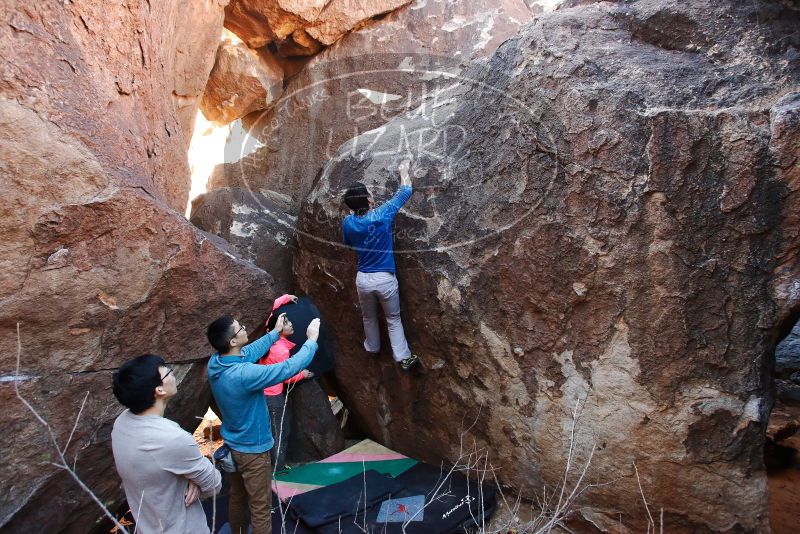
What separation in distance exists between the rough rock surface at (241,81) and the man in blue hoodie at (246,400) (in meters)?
4.30

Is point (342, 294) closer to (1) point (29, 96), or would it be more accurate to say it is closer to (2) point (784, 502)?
(1) point (29, 96)

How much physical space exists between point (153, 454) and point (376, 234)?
1.70 metres

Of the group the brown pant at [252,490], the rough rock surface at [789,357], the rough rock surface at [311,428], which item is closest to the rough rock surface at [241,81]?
the rough rock surface at [311,428]

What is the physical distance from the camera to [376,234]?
3.24 metres

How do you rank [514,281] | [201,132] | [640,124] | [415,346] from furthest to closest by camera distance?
1. [201,132]
2. [415,346]
3. [514,281]
4. [640,124]

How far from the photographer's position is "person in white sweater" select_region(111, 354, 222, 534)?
1.88 m

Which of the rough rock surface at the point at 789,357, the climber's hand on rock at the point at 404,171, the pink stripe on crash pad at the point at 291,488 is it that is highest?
the climber's hand on rock at the point at 404,171

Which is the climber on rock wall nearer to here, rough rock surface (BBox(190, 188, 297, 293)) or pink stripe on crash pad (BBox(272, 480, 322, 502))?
pink stripe on crash pad (BBox(272, 480, 322, 502))

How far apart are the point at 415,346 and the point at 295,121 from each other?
3.53 meters

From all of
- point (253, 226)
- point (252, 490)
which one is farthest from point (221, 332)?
point (253, 226)

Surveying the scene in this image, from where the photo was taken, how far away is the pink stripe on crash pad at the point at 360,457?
3.76m

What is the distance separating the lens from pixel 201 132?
691 centimetres

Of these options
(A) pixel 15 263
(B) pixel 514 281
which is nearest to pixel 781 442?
(B) pixel 514 281

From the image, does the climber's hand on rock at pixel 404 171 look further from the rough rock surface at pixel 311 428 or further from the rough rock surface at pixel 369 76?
the rough rock surface at pixel 369 76
